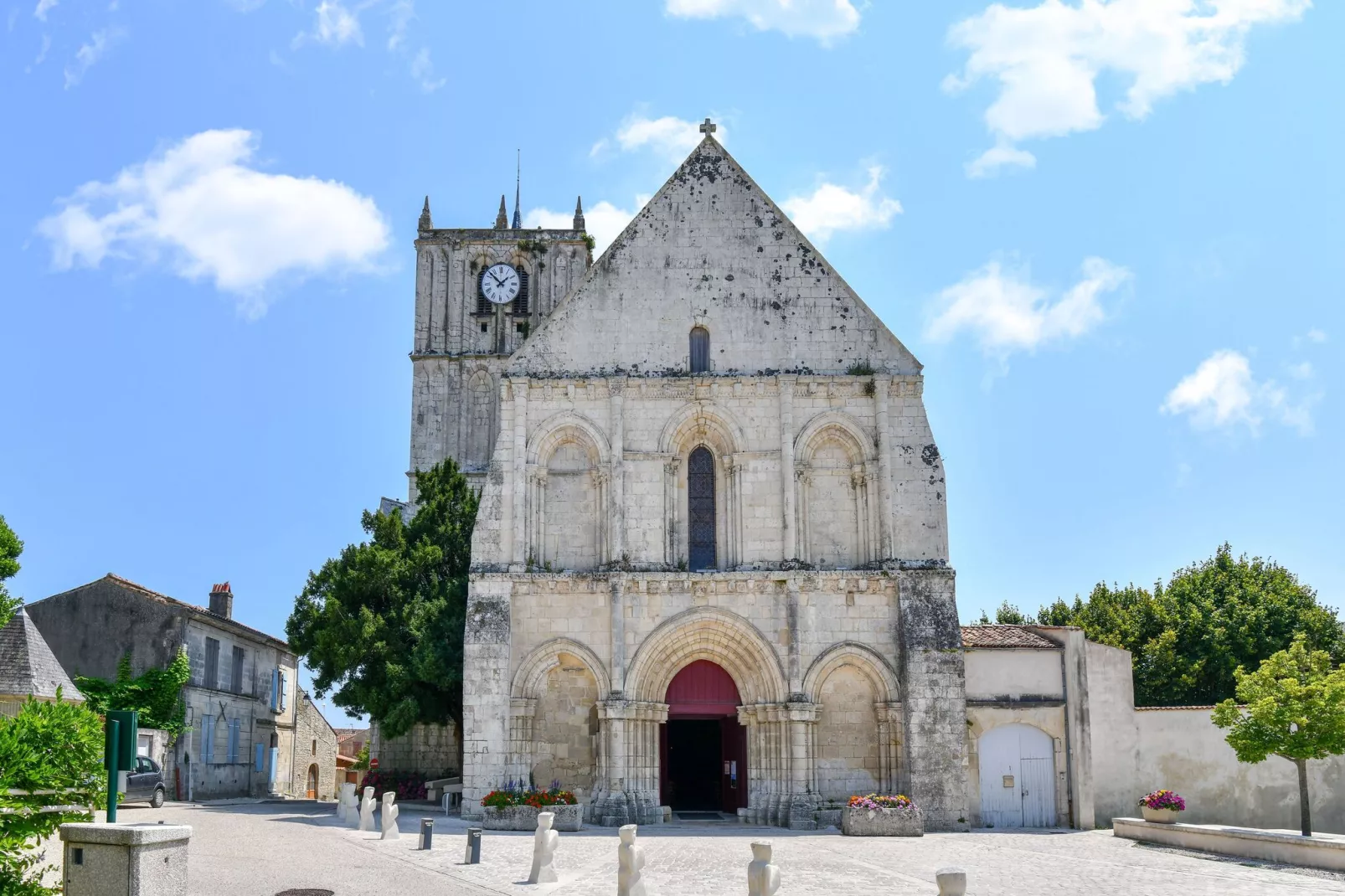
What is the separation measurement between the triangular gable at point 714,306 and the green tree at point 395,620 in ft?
19.5

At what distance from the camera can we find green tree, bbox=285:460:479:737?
27422 millimetres

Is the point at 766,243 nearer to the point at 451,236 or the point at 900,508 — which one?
the point at 900,508

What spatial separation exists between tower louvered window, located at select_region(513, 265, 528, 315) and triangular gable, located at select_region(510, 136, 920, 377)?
59.3ft

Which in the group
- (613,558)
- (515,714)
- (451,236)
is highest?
(451,236)

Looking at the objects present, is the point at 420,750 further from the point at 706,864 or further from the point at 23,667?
the point at 706,864

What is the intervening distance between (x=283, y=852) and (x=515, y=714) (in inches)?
314

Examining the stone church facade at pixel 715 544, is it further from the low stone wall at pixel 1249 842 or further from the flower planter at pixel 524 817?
the low stone wall at pixel 1249 842

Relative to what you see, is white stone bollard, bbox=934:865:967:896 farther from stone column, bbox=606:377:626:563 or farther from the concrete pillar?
stone column, bbox=606:377:626:563

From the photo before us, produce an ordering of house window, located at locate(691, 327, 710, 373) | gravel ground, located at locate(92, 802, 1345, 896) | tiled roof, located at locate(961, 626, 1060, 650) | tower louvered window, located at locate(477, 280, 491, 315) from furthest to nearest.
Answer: tower louvered window, located at locate(477, 280, 491, 315) → house window, located at locate(691, 327, 710, 373) → tiled roof, located at locate(961, 626, 1060, 650) → gravel ground, located at locate(92, 802, 1345, 896)

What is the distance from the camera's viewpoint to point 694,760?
1121 inches

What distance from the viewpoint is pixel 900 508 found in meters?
25.9

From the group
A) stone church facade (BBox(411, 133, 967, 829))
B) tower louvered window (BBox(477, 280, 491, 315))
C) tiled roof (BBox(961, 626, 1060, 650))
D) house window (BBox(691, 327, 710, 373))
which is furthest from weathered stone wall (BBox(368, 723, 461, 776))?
tower louvered window (BBox(477, 280, 491, 315))

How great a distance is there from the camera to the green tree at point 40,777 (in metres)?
9.41

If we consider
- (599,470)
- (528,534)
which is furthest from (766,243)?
(528,534)
